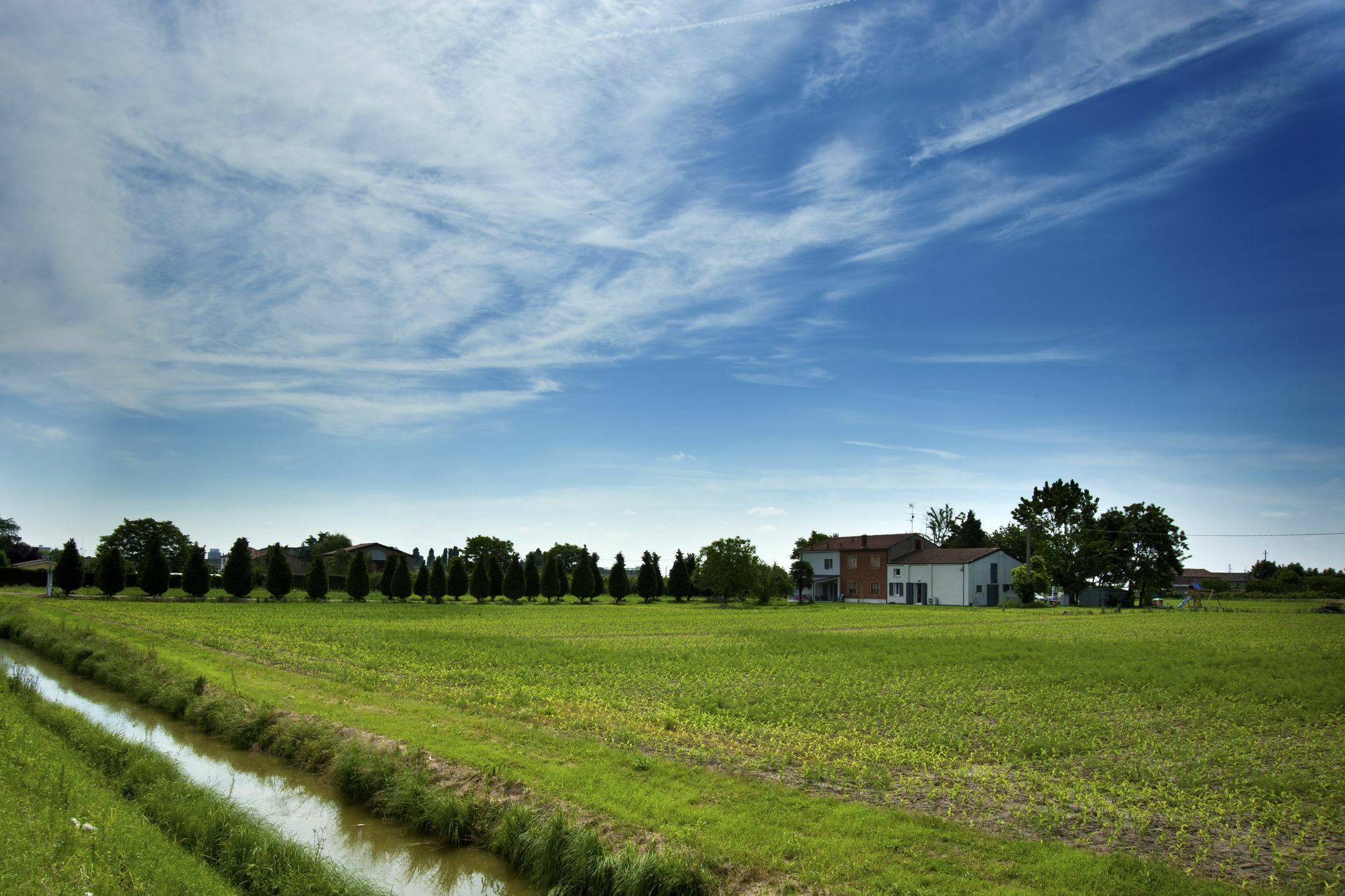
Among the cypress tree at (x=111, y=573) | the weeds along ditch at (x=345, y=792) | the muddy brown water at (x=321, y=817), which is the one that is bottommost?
the muddy brown water at (x=321, y=817)

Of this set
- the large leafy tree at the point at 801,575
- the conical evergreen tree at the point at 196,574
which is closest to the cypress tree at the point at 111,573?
the conical evergreen tree at the point at 196,574

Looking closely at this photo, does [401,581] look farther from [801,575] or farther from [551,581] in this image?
[801,575]

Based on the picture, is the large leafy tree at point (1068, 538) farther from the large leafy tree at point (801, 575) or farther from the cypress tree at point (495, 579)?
the cypress tree at point (495, 579)

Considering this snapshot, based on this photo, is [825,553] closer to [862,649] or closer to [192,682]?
[862,649]

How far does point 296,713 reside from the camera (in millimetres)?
16344

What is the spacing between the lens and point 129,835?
9773 millimetres

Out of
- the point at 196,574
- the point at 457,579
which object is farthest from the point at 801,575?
the point at 196,574

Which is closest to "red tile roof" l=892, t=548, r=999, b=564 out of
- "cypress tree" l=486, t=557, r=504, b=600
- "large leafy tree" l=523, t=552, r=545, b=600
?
"large leafy tree" l=523, t=552, r=545, b=600

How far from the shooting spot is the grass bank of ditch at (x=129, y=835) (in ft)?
27.0

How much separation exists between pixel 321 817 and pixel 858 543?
3265 inches

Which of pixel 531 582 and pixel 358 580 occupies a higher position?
pixel 358 580

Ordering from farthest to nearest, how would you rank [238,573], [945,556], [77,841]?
[945,556] < [238,573] < [77,841]

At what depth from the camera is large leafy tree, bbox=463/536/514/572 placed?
9225 cm

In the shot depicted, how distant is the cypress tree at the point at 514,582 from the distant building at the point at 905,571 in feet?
102
